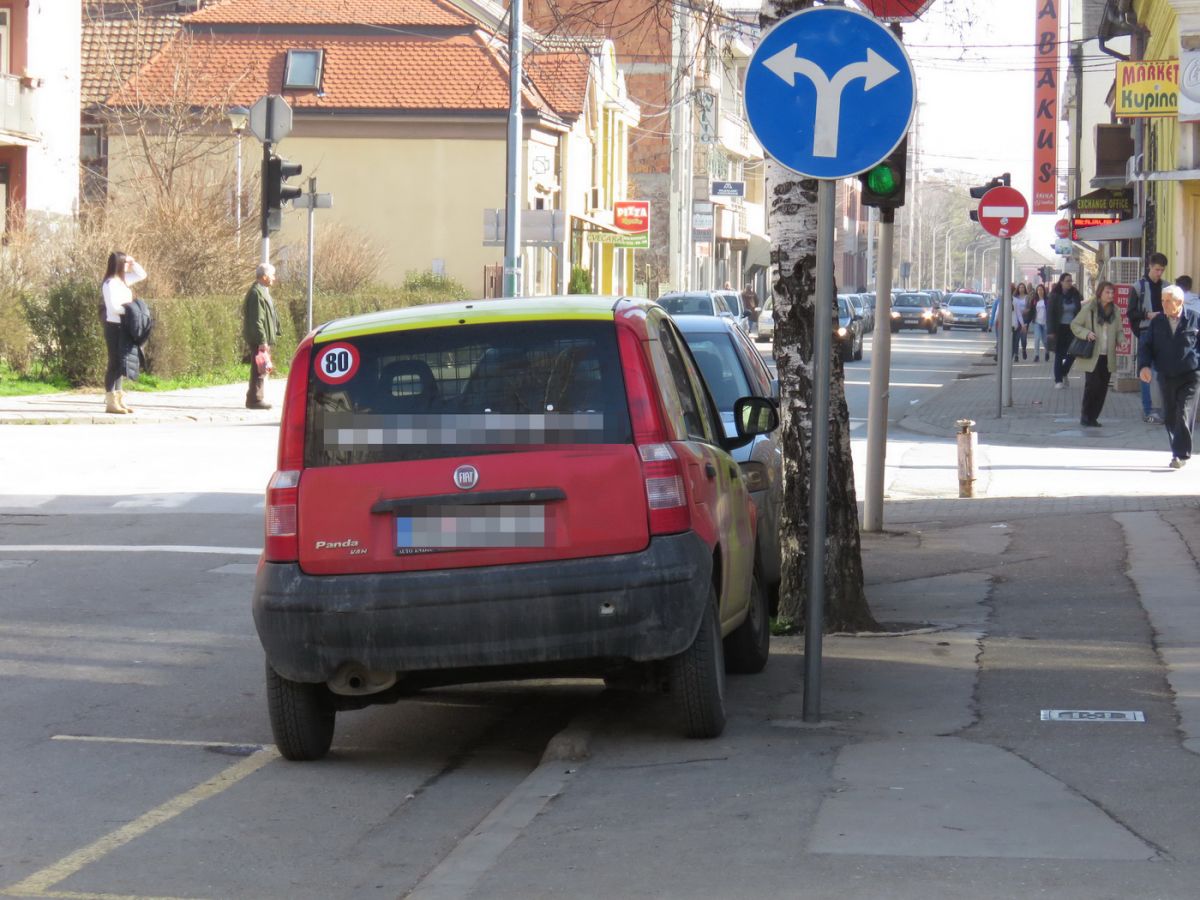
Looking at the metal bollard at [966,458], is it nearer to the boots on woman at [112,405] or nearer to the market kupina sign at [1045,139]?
the boots on woman at [112,405]

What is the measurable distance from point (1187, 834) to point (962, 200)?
175 m

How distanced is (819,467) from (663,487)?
3.12 ft

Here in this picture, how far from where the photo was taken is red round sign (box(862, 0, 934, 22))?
1126 centimetres

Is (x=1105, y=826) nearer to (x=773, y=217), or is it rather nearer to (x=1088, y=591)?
(x=773, y=217)

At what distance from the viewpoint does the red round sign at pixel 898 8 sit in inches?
443

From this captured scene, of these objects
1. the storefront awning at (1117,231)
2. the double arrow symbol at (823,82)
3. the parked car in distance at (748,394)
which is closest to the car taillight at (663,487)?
the double arrow symbol at (823,82)

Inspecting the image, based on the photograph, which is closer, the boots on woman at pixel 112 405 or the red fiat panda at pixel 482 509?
the red fiat panda at pixel 482 509

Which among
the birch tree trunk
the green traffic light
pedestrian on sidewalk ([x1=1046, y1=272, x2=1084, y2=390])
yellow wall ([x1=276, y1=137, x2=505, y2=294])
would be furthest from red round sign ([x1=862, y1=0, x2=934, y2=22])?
yellow wall ([x1=276, y1=137, x2=505, y2=294])

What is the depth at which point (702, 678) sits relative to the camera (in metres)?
6.61

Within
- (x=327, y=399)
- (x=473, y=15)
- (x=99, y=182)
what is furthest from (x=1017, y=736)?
(x=473, y=15)

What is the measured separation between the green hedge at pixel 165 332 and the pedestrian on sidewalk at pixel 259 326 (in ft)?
9.03

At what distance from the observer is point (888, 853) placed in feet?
16.8

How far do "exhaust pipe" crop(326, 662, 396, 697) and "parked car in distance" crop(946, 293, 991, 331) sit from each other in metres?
75.0

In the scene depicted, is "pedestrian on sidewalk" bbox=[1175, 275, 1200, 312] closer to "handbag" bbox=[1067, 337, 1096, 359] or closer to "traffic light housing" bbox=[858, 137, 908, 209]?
"handbag" bbox=[1067, 337, 1096, 359]
